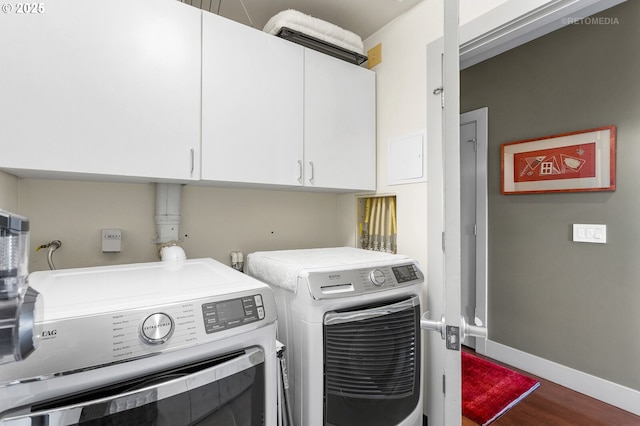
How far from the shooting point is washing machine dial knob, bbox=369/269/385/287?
1.34 meters

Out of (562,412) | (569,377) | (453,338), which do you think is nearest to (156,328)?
(453,338)

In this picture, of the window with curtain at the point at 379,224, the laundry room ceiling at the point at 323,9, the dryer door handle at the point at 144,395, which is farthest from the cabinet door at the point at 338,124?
the dryer door handle at the point at 144,395

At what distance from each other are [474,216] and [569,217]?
75 centimetres

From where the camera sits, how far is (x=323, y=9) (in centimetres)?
189

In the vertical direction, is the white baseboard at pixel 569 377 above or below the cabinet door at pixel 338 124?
below

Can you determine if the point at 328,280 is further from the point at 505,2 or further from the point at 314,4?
the point at 314,4

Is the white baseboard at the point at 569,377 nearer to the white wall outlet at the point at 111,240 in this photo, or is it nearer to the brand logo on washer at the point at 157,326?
the brand logo on washer at the point at 157,326

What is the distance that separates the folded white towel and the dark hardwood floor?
244 cm

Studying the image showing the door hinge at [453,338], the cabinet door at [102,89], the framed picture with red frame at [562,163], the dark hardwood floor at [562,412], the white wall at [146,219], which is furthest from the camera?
the framed picture with red frame at [562,163]

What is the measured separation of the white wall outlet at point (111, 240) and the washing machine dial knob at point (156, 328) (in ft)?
3.08

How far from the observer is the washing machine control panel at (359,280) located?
1.22 meters

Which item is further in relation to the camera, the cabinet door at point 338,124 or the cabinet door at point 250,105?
the cabinet door at point 338,124

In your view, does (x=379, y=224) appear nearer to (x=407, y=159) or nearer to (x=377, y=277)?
(x=407, y=159)

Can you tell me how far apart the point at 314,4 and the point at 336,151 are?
0.86 meters
